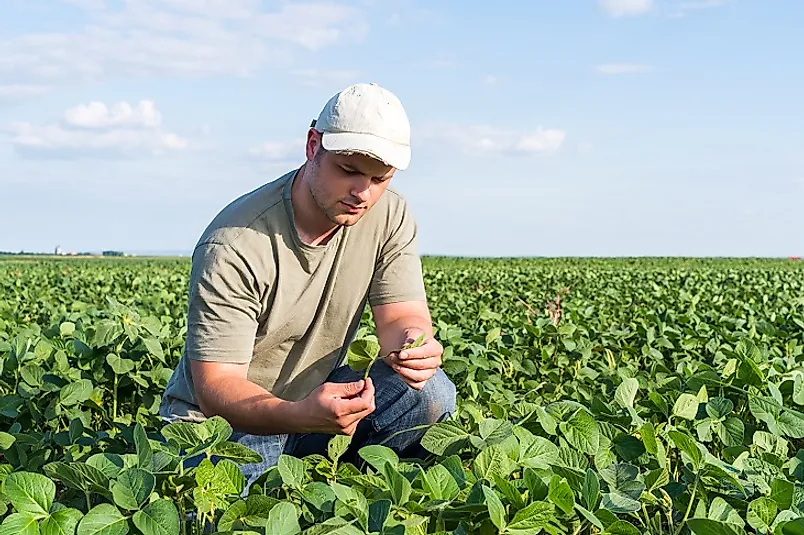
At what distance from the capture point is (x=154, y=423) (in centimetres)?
A: 353

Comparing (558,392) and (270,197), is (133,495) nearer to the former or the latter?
(270,197)

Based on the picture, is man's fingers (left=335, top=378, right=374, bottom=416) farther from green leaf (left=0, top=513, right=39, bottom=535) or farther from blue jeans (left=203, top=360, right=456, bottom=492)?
green leaf (left=0, top=513, right=39, bottom=535)

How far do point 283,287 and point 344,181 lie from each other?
17.8 inches

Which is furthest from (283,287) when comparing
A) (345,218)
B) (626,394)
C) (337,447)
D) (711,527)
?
(711,527)

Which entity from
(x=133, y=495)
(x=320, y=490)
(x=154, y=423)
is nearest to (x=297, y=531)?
(x=320, y=490)

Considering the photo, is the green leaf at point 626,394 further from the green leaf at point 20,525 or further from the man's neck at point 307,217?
the green leaf at point 20,525

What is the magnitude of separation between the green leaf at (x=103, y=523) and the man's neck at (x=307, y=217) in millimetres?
1335

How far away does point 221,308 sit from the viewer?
8.95 feet

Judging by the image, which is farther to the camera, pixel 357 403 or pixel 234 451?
pixel 357 403

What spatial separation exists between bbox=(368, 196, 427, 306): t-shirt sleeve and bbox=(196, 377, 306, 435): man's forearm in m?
0.60

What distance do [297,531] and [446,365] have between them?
187cm

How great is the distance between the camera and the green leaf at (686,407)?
2.34 meters

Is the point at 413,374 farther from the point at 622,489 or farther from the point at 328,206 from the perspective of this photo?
the point at 622,489

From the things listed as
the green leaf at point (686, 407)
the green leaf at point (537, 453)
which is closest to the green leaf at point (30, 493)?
the green leaf at point (537, 453)
